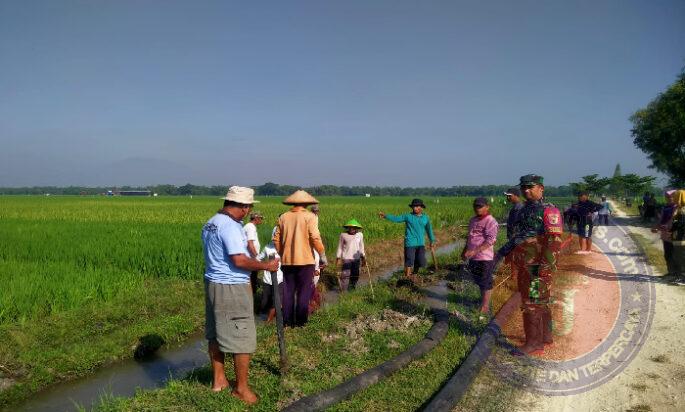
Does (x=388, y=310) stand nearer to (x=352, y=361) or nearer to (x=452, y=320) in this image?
(x=452, y=320)

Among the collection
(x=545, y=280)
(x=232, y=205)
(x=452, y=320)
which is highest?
(x=232, y=205)

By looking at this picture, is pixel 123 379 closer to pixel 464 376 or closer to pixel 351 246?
pixel 464 376

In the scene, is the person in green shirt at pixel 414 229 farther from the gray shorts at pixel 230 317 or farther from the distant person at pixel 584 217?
the distant person at pixel 584 217

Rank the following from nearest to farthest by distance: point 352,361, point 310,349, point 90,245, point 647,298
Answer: point 352,361 < point 310,349 < point 647,298 < point 90,245

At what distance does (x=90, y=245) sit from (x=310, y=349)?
28.4 feet

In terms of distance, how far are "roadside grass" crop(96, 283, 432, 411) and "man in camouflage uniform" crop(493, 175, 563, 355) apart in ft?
4.26

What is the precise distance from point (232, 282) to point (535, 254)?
3.21m

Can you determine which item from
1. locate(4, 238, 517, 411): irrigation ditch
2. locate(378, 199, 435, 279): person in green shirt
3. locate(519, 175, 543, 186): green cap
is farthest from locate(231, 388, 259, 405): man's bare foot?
locate(378, 199, 435, 279): person in green shirt

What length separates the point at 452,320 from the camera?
575 cm

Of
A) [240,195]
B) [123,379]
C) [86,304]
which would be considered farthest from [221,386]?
[86,304]

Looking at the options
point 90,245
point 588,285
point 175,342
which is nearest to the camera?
point 175,342

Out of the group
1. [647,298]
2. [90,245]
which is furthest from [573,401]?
[90,245]

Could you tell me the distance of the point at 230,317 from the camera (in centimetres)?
357

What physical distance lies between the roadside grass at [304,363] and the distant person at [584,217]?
6295 mm
